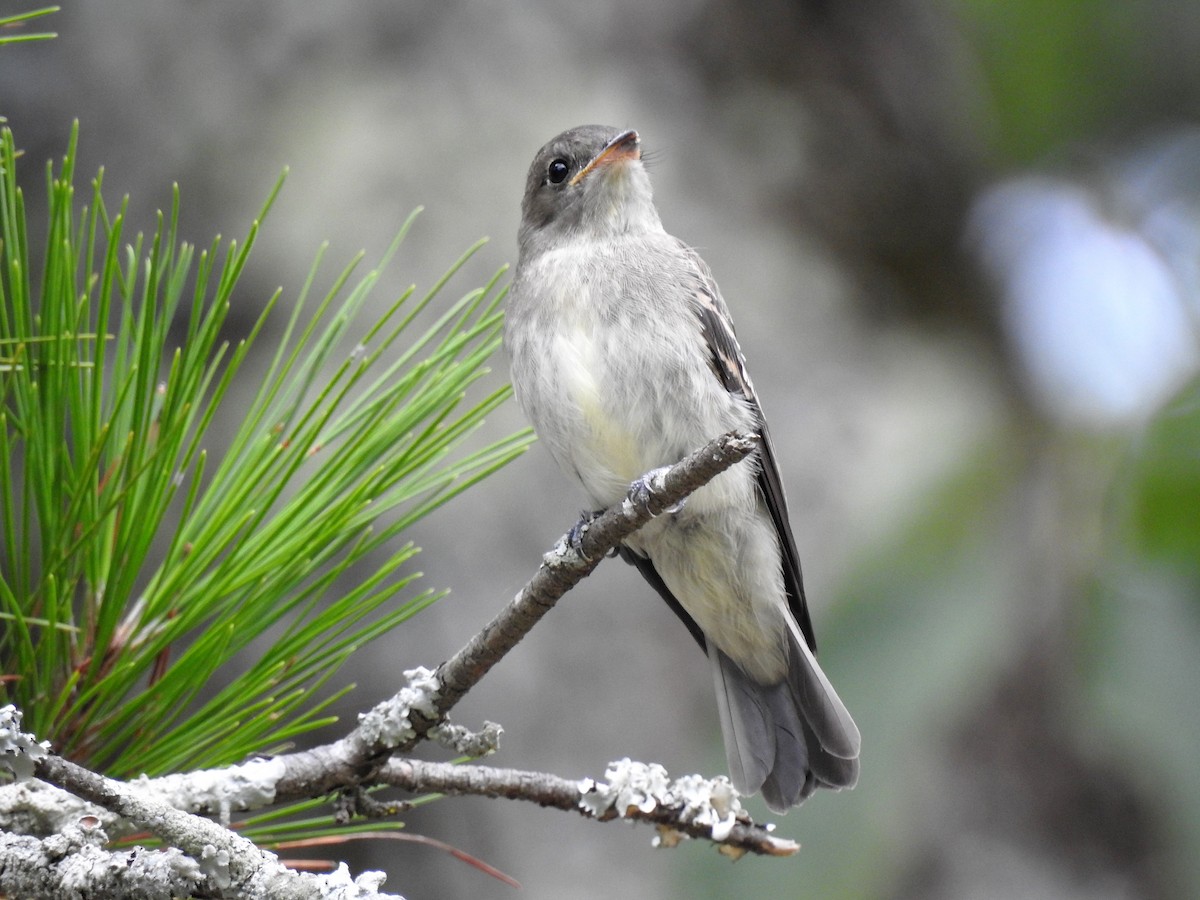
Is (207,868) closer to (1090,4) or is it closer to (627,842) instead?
(627,842)

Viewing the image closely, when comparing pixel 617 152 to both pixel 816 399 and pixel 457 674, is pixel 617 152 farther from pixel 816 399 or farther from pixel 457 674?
pixel 457 674

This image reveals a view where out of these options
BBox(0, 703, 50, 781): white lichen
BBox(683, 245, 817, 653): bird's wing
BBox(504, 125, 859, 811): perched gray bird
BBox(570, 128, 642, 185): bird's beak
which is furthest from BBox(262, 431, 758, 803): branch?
BBox(570, 128, 642, 185): bird's beak

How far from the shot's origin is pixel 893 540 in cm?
380

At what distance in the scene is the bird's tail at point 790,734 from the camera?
2795 millimetres

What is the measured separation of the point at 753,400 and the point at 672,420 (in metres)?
0.32

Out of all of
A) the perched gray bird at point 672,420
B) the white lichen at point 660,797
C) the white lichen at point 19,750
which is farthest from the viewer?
the perched gray bird at point 672,420

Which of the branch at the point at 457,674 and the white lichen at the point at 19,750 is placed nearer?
the white lichen at the point at 19,750

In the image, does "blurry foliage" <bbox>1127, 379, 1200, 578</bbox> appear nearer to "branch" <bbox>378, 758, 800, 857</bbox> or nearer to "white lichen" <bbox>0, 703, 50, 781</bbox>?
"branch" <bbox>378, 758, 800, 857</bbox>

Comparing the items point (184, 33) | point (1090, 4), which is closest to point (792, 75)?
point (1090, 4)

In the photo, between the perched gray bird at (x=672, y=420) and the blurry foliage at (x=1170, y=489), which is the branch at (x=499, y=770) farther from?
the blurry foliage at (x=1170, y=489)

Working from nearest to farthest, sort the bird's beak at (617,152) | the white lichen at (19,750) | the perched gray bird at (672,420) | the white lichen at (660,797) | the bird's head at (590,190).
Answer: the white lichen at (19,750), the white lichen at (660,797), the perched gray bird at (672,420), the bird's beak at (617,152), the bird's head at (590,190)

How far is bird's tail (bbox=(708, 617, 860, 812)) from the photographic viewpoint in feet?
9.17

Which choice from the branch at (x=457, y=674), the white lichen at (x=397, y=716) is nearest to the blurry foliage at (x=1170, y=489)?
the branch at (x=457, y=674)

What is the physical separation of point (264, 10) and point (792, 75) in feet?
6.03
